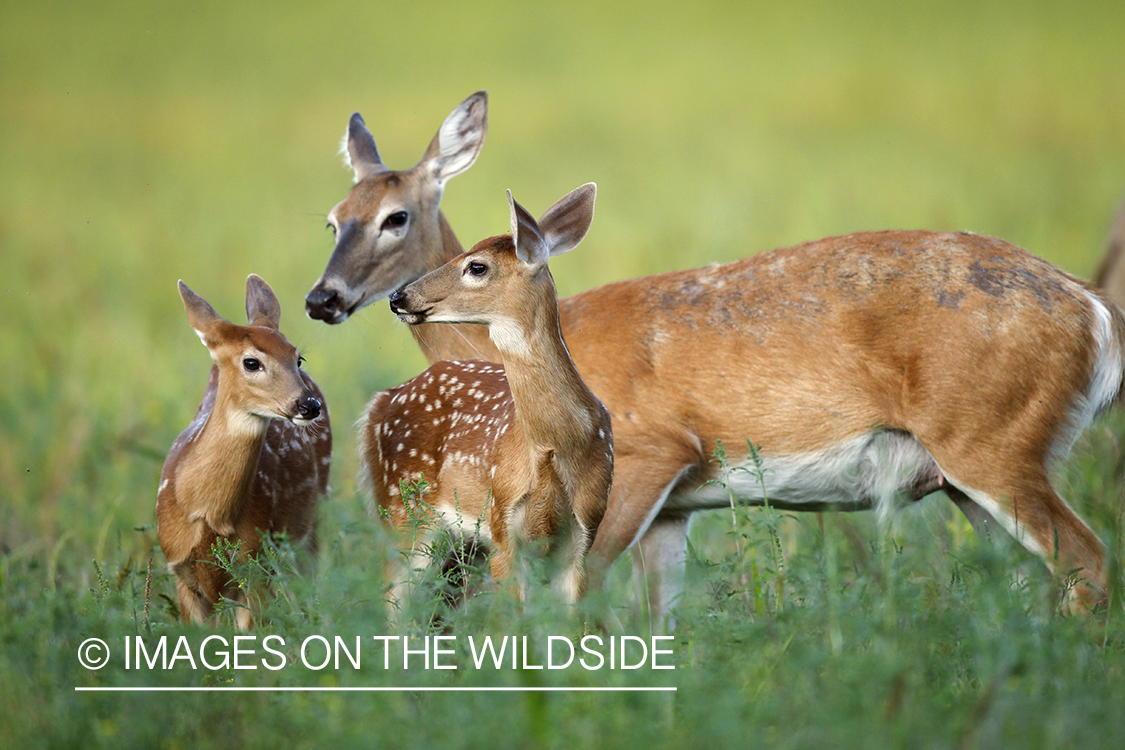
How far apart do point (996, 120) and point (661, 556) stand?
10435 millimetres

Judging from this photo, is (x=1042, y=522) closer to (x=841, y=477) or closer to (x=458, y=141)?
(x=841, y=477)

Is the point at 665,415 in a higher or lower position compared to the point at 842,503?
higher

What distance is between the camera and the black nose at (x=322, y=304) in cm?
563

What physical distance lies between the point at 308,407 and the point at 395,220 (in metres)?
1.68

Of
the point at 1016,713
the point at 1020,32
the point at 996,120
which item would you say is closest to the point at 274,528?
the point at 1016,713

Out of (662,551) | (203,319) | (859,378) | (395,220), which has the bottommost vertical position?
(662,551)

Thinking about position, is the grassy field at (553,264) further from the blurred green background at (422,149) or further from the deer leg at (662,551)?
the deer leg at (662,551)

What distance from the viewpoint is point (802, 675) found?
124 inches

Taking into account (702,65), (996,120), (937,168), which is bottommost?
(937,168)

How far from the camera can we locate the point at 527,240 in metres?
4.06

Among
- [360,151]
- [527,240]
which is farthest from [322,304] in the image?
[527,240]

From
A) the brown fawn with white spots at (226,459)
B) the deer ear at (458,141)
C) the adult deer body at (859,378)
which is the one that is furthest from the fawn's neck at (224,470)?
the deer ear at (458,141)

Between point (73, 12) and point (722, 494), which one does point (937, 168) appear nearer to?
point (722, 494)
